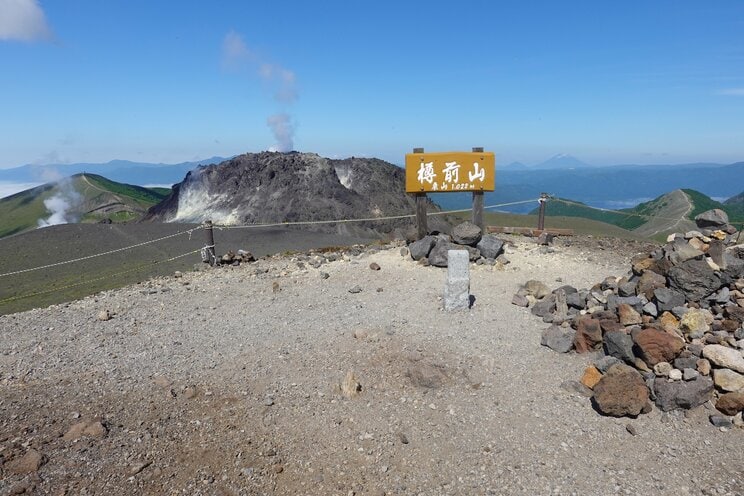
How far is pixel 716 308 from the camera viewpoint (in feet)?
26.2

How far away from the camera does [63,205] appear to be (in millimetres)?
72438

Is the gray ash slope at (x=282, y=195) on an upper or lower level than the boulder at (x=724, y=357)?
upper

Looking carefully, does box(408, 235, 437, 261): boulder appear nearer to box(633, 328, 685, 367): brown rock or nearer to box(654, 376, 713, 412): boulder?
box(633, 328, 685, 367): brown rock

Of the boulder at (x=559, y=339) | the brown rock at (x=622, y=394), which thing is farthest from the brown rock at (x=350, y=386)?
the boulder at (x=559, y=339)

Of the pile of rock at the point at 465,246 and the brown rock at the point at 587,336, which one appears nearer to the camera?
the brown rock at the point at 587,336

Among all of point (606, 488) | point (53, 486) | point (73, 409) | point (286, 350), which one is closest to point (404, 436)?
point (606, 488)

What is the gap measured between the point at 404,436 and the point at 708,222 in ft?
29.0

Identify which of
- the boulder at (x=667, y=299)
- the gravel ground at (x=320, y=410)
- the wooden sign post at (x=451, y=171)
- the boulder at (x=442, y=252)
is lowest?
the gravel ground at (x=320, y=410)

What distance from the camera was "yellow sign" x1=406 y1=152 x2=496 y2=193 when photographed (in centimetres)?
1328

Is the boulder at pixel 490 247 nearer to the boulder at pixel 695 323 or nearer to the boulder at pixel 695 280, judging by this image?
the boulder at pixel 695 280

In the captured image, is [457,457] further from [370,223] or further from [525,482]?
[370,223]

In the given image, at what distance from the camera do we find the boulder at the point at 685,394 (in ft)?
21.1

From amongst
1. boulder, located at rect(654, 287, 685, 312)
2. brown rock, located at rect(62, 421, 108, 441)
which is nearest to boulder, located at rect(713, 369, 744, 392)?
boulder, located at rect(654, 287, 685, 312)

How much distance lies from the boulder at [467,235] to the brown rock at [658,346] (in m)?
6.22
